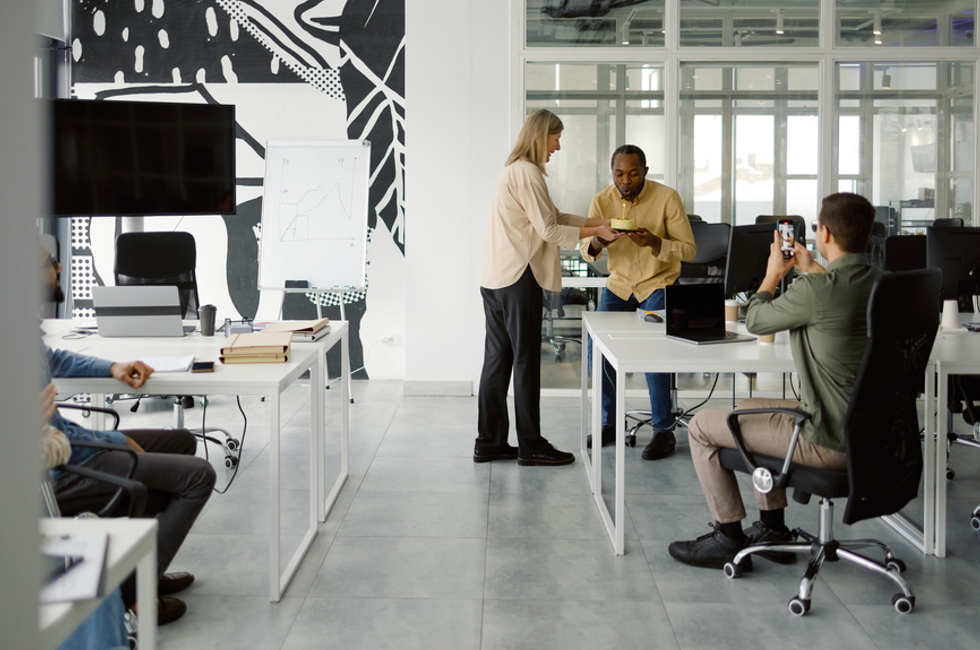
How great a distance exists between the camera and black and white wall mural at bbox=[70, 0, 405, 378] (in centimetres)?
585

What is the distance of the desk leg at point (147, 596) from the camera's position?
1.05 metres

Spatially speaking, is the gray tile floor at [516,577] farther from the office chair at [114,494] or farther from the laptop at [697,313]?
the laptop at [697,313]

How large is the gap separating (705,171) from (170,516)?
4501 millimetres

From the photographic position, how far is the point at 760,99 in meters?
5.52

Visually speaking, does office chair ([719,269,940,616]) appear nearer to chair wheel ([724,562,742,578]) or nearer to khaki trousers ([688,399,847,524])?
khaki trousers ([688,399,847,524])

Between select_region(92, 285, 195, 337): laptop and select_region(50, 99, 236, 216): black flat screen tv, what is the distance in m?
1.60

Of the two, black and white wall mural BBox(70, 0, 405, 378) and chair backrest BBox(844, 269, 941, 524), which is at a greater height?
black and white wall mural BBox(70, 0, 405, 378)

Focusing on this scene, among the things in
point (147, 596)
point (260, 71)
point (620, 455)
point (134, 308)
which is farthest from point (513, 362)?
point (260, 71)

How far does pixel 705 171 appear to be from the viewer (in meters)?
5.54

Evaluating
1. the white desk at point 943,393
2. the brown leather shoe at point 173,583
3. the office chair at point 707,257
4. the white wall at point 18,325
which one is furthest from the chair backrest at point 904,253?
the white wall at point 18,325

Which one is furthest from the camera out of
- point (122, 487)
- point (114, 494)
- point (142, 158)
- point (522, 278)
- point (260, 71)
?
point (260, 71)

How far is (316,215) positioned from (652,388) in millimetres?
2785

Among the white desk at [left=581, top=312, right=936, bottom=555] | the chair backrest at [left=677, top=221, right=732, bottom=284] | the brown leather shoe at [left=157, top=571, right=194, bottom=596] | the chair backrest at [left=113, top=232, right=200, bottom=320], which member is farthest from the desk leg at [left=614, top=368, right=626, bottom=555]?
the chair backrest at [left=113, top=232, right=200, bottom=320]

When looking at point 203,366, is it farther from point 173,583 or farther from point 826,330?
point 826,330
